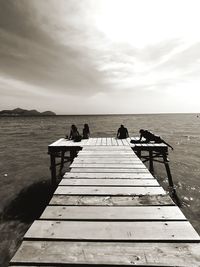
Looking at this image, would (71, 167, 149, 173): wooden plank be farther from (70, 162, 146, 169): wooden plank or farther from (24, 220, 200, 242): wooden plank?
(24, 220, 200, 242): wooden plank

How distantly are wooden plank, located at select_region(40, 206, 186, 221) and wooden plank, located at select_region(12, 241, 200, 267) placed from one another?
24.1 inches

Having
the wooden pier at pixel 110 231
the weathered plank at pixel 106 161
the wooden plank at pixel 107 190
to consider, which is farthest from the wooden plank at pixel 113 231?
the weathered plank at pixel 106 161

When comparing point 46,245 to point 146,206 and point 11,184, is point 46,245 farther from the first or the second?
point 11,184

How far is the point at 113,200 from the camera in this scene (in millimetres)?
3779

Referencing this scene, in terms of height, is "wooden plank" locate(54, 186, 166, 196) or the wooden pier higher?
the wooden pier

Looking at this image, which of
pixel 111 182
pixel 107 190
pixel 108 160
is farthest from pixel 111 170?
pixel 107 190

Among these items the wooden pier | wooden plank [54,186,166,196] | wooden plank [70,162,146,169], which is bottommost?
wooden plank [70,162,146,169]

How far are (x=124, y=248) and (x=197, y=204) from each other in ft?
34.2

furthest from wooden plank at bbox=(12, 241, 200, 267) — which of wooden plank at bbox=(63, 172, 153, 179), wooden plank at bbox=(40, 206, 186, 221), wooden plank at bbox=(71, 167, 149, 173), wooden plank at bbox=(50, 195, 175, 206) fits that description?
wooden plank at bbox=(71, 167, 149, 173)

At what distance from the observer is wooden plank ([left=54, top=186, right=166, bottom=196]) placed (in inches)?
161

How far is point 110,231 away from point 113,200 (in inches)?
41.1

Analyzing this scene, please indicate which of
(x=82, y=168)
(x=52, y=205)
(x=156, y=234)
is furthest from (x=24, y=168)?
(x=156, y=234)

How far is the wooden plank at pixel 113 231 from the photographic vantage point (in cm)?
259

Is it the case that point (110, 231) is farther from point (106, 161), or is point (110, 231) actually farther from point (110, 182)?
point (106, 161)
